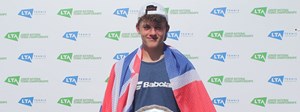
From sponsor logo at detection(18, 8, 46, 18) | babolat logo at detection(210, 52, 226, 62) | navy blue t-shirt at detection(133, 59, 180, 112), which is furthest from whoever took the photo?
sponsor logo at detection(18, 8, 46, 18)

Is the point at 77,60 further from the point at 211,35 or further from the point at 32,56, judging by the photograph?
the point at 211,35

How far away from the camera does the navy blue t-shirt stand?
1.58 metres

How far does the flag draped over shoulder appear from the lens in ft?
5.30

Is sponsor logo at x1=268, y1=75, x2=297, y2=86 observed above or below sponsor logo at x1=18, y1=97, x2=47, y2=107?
above

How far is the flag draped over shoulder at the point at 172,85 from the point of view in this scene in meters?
1.62

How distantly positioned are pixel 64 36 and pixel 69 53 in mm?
137

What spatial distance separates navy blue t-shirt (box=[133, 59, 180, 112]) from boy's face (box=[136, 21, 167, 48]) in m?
0.09

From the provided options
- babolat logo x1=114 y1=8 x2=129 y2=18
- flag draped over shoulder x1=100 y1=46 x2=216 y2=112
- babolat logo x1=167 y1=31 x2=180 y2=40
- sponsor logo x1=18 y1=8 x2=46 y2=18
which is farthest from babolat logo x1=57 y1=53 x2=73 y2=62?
flag draped over shoulder x1=100 y1=46 x2=216 y2=112

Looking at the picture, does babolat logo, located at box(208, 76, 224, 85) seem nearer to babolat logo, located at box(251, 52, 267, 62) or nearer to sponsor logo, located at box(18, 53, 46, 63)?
babolat logo, located at box(251, 52, 267, 62)

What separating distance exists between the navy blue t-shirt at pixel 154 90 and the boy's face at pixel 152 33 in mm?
90

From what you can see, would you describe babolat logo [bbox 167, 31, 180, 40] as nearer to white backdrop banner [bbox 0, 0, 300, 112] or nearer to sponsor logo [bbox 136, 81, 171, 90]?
white backdrop banner [bbox 0, 0, 300, 112]

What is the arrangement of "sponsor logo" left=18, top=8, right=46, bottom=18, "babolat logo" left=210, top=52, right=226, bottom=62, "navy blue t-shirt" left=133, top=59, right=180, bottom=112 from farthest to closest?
"sponsor logo" left=18, top=8, right=46, bottom=18
"babolat logo" left=210, top=52, right=226, bottom=62
"navy blue t-shirt" left=133, top=59, right=180, bottom=112

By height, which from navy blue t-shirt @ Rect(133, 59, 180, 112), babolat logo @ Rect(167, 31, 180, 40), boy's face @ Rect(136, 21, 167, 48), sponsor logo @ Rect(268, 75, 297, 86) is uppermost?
boy's face @ Rect(136, 21, 167, 48)

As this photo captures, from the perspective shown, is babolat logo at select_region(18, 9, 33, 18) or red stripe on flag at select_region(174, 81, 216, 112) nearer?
red stripe on flag at select_region(174, 81, 216, 112)
